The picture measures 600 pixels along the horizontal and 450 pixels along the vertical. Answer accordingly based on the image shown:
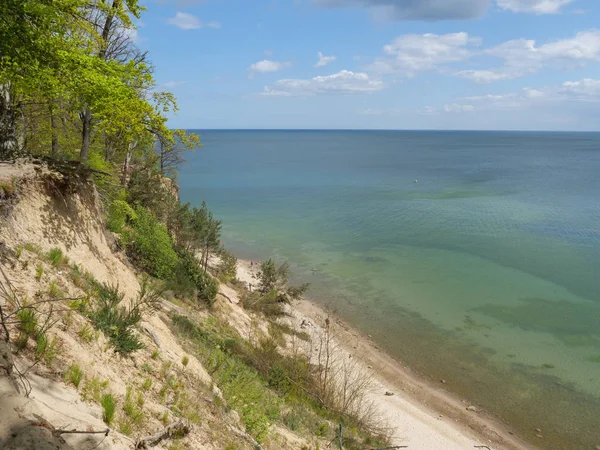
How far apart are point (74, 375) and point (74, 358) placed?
21.2 inches

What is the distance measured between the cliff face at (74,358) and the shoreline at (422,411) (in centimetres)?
988

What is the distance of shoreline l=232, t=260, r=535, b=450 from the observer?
1705 cm

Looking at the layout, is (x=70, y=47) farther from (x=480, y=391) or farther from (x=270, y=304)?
(x=480, y=391)

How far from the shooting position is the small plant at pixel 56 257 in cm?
904

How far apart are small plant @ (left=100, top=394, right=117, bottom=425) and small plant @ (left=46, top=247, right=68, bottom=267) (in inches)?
175

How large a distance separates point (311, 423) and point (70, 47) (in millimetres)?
11449

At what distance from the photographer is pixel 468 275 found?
35.7 meters

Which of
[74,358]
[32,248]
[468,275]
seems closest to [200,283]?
[32,248]

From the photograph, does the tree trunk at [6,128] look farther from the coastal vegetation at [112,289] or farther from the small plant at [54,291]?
the small plant at [54,291]

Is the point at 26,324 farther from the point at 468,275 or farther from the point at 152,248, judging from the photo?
the point at 468,275

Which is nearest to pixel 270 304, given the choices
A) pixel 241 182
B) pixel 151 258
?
pixel 151 258

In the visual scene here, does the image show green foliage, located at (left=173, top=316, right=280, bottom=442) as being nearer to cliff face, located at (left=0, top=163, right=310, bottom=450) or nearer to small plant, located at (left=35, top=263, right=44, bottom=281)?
cliff face, located at (left=0, top=163, right=310, bottom=450)

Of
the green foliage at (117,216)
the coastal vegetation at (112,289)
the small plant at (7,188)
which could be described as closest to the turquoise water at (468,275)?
the coastal vegetation at (112,289)

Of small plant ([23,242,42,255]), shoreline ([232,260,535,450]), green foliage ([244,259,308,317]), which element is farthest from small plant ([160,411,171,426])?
green foliage ([244,259,308,317])
